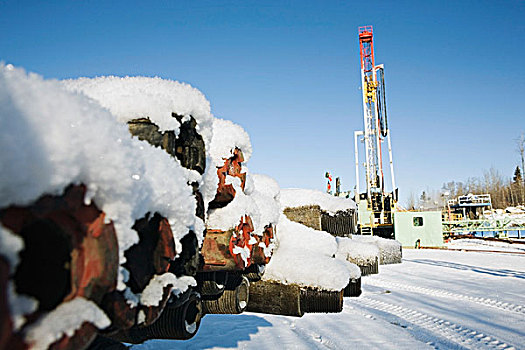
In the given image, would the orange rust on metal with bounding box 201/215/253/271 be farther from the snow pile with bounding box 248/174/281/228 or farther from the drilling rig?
the drilling rig

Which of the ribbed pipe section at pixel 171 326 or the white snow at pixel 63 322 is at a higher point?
the white snow at pixel 63 322

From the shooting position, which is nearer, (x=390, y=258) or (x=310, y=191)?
(x=310, y=191)

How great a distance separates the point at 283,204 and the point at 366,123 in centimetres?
2420

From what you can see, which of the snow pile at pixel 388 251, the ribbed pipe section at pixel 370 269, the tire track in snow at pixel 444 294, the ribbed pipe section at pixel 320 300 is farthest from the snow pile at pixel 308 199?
the snow pile at pixel 388 251

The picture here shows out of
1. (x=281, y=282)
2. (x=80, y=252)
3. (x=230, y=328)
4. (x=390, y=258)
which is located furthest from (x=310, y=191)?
(x=390, y=258)

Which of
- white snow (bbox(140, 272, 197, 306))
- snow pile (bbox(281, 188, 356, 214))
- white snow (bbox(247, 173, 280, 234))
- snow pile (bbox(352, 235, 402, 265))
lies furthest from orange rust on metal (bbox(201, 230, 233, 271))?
snow pile (bbox(352, 235, 402, 265))

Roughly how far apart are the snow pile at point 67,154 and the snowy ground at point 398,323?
2.53 meters

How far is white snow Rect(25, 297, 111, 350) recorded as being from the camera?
2.74ft

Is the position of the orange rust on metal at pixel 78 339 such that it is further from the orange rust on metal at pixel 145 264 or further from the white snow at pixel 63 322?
the orange rust on metal at pixel 145 264

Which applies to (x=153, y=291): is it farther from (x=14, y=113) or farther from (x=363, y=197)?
(x=363, y=197)

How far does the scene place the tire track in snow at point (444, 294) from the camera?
6.30m

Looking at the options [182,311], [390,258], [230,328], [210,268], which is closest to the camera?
[182,311]

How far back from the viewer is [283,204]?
5.52 meters

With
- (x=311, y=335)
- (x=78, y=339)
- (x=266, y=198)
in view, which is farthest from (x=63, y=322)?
(x=311, y=335)
